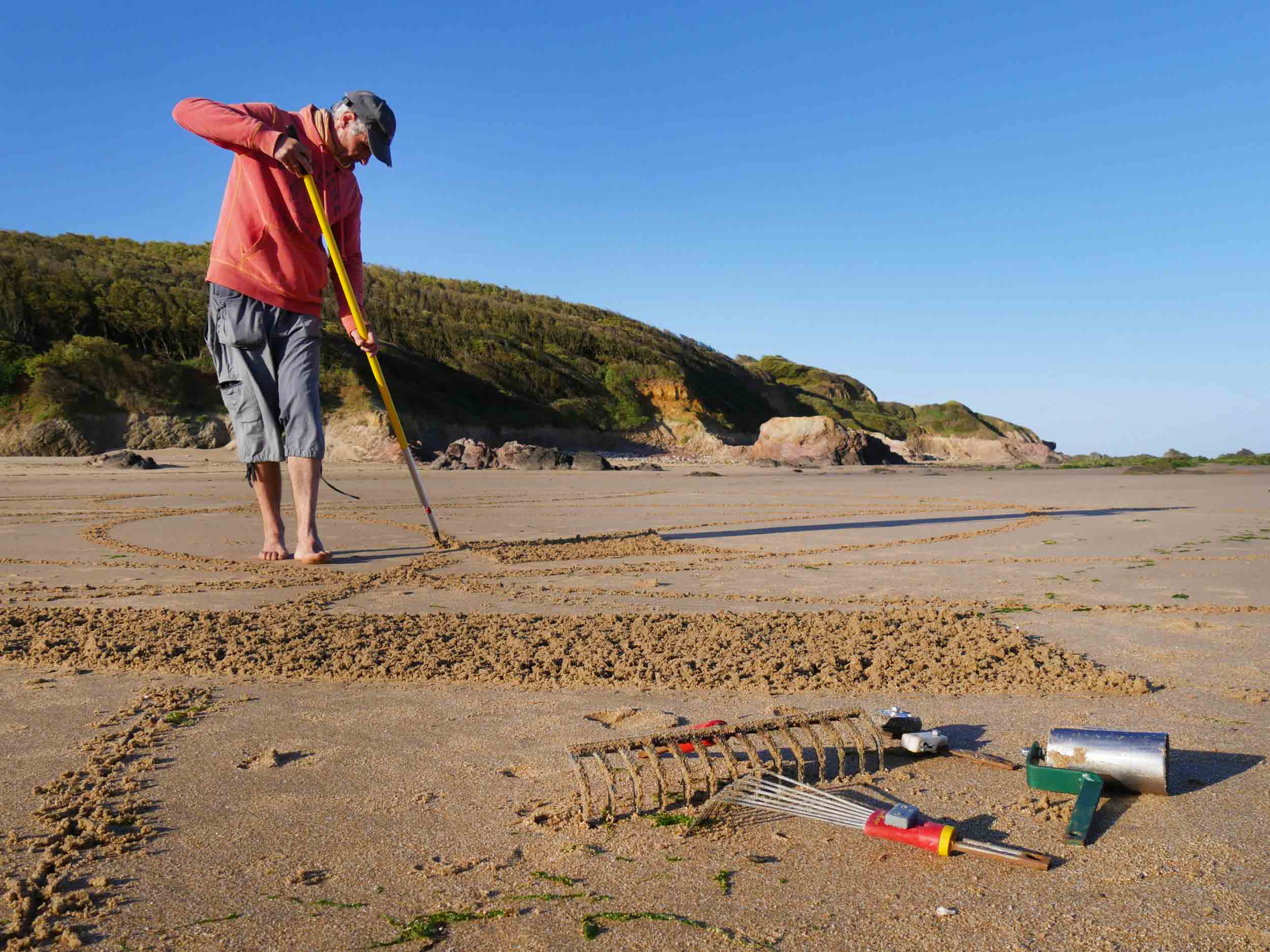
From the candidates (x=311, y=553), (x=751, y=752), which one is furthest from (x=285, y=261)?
(x=751, y=752)

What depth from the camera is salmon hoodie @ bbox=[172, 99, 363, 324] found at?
5.43m

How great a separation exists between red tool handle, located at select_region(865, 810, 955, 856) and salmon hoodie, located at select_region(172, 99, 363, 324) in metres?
5.12

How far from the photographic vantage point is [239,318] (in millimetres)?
5629

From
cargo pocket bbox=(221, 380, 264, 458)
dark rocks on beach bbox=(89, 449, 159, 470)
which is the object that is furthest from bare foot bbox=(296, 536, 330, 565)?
dark rocks on beach bbox=(89, 449, 159, 470)

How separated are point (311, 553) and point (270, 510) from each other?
1.72ft

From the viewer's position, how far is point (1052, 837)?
1.84m

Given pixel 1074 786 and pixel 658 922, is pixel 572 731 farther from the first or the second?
pixel 1074 786

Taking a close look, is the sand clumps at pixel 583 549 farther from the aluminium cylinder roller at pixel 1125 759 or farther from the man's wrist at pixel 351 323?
the aluminium cylinder roller at pixel 1125 759

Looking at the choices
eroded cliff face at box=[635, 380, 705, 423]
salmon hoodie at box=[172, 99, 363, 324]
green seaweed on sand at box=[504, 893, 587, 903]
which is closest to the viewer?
green seaweed on sand at box=[504, 893, 587, 903]

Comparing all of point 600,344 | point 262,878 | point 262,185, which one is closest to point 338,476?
point 262,185

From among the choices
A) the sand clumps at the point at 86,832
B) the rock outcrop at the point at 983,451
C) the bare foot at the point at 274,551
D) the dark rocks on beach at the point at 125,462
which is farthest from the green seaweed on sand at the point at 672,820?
the rock outcrop at the point at 983,451

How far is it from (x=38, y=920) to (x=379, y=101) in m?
5.09

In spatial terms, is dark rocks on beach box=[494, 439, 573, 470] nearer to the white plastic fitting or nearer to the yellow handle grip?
the yellow handle grip

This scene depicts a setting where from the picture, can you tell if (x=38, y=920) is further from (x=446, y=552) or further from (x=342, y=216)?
(x=342, y=216)
